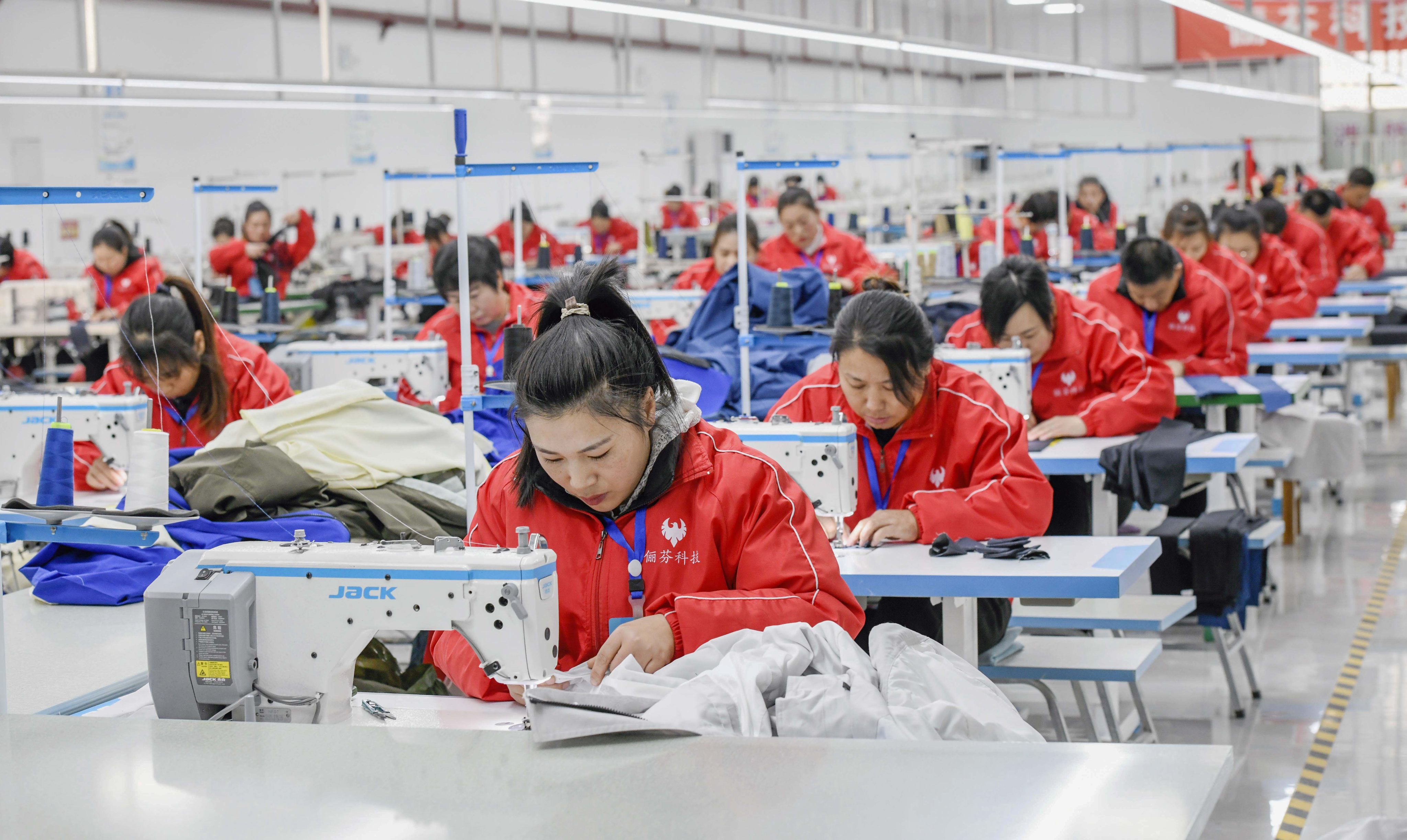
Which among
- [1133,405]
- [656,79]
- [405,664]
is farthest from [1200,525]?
[656,79]

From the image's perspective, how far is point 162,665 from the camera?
1.99 metres

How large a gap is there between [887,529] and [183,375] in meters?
2.06

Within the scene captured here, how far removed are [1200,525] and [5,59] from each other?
813cm

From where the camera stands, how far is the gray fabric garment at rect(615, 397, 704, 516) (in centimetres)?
226

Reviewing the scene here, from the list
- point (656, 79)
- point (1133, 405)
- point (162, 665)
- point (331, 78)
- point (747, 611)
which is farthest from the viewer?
point (656, 79)

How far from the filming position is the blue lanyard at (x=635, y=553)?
89.7 inches

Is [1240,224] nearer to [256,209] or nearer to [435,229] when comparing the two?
[435,229]

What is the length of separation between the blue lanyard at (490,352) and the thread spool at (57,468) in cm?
256

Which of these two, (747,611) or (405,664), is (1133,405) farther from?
(747,611)

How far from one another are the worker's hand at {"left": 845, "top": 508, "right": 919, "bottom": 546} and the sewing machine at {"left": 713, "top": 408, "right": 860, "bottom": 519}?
4.6 inches

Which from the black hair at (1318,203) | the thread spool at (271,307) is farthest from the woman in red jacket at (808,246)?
the black hair at (1318,203)

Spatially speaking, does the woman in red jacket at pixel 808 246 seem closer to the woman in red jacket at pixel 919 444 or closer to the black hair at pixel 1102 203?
the black hair at pixel 1102 203

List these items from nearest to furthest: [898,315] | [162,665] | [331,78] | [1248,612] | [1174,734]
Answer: [162,665]
[898,315]
[1174,734]
[1248,612]
[331,78]

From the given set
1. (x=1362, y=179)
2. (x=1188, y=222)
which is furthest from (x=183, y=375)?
(x=1362, y=179)
